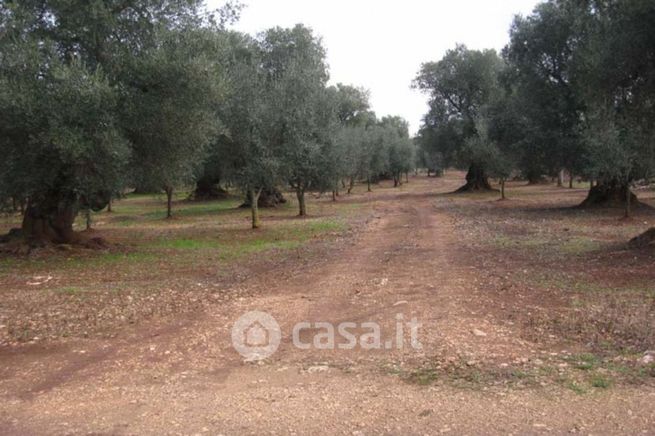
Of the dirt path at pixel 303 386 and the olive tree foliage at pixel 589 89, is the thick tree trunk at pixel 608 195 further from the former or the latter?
the dirt path at pixel 303 386

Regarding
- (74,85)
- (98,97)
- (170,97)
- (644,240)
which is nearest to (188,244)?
(170,97)

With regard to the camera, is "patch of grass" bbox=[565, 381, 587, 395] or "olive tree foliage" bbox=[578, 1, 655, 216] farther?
"olive tree foliage" bbox=[578, 1, 655, 216]

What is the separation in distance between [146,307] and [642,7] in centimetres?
1208

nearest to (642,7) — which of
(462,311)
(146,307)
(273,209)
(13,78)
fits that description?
(462,311)

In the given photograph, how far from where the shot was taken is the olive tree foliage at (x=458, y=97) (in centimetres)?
5300

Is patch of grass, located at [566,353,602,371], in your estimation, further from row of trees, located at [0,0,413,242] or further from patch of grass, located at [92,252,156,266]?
patch of grass, located at [92,252,156,266]

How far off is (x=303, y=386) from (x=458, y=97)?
5287 centimetres

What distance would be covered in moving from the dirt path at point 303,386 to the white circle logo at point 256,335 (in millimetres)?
130

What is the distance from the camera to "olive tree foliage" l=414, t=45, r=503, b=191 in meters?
53.0

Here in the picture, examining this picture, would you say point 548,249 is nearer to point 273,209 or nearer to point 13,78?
point 13,78

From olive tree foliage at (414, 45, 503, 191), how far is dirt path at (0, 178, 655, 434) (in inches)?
1788

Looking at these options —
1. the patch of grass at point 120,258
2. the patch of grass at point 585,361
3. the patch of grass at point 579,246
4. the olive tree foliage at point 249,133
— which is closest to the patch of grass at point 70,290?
the patch of grass at point 120,258

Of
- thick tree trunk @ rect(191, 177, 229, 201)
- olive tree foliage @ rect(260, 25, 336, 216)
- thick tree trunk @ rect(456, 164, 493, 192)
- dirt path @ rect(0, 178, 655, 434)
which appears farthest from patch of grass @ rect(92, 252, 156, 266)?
thick tree trunk @ rect(456, 164, 493, 192)

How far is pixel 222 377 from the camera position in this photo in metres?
5.91
